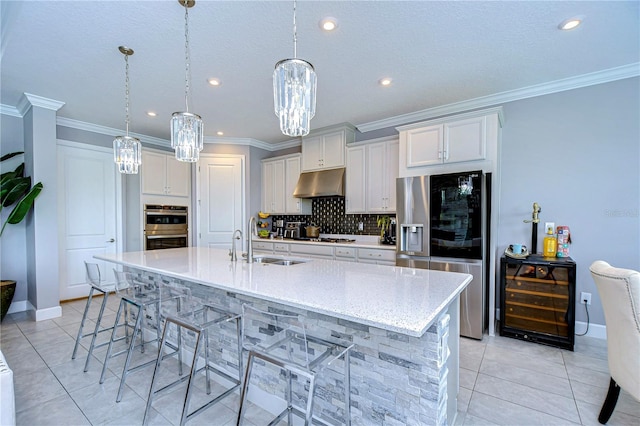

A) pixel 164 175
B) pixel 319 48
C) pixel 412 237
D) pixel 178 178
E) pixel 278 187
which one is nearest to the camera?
pixel 319 48

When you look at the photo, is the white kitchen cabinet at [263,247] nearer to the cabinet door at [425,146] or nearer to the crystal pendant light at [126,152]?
the crystal pendant light at [126,152]

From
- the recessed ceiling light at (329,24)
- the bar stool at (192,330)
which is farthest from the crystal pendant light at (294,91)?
the bar stool at (192,330)

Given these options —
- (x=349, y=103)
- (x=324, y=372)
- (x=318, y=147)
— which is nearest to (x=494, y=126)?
(x=349, y=103)

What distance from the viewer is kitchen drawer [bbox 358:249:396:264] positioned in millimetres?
3570

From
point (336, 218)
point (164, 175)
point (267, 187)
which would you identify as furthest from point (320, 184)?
point (164, 175)

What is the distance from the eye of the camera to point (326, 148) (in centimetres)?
453

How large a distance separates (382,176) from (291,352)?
9.91 feet

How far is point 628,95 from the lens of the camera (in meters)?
2.76

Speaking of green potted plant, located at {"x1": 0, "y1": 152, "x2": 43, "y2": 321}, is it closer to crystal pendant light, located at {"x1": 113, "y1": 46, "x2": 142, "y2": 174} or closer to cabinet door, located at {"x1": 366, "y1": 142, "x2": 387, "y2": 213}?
crystal pendant light, located at {"x1": 113, "y1": 46, "x2": 142, "y2": 174}

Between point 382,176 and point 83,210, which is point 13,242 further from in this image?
point 382,176

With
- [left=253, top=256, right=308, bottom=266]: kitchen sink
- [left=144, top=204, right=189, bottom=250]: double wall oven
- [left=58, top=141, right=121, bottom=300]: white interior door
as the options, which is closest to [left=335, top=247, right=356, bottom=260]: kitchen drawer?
[left=253, top=256, right=308, bottom=266]: kitchen sink

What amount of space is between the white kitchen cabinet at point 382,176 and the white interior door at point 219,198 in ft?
7.71

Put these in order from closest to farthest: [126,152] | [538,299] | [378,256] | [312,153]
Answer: [126,152] < [538,299] < [378,256] < [312,153]

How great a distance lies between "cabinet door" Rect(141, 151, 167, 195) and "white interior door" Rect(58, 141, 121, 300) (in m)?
0.40
